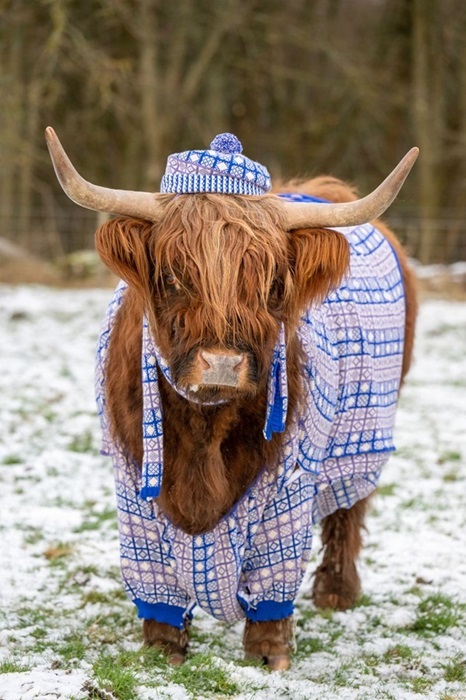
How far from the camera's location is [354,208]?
3.02 metres

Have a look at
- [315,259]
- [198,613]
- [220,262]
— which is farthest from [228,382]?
[198,613]

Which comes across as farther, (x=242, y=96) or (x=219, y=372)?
(x=242, y=96)

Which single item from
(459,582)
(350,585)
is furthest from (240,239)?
(459,582)

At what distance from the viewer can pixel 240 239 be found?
2980 millimetres

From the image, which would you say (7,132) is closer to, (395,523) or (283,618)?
(395,523)

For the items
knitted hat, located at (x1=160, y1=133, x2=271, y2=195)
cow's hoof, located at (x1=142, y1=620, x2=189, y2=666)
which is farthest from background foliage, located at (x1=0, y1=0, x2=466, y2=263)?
cow's hoof, located at (x1=142, y1=620, x2=189, y2=666)

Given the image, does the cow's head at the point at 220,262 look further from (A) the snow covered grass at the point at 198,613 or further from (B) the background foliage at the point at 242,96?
(B) the background foliage at the point at 242,96

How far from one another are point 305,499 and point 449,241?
1471cm

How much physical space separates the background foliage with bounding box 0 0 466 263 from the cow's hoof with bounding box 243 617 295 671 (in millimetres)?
12536

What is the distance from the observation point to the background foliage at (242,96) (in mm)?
17516

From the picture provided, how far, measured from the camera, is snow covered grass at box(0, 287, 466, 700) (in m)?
3.21

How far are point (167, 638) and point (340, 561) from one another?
3.26ft

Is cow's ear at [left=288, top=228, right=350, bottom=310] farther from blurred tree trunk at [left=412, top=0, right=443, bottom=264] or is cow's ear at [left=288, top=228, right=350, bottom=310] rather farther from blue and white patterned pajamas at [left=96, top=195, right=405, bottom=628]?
blurred tree trunk at [left=412, top=0, right=443, bottom=264]

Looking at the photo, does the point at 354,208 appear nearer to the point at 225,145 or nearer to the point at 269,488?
the point at 225,145
